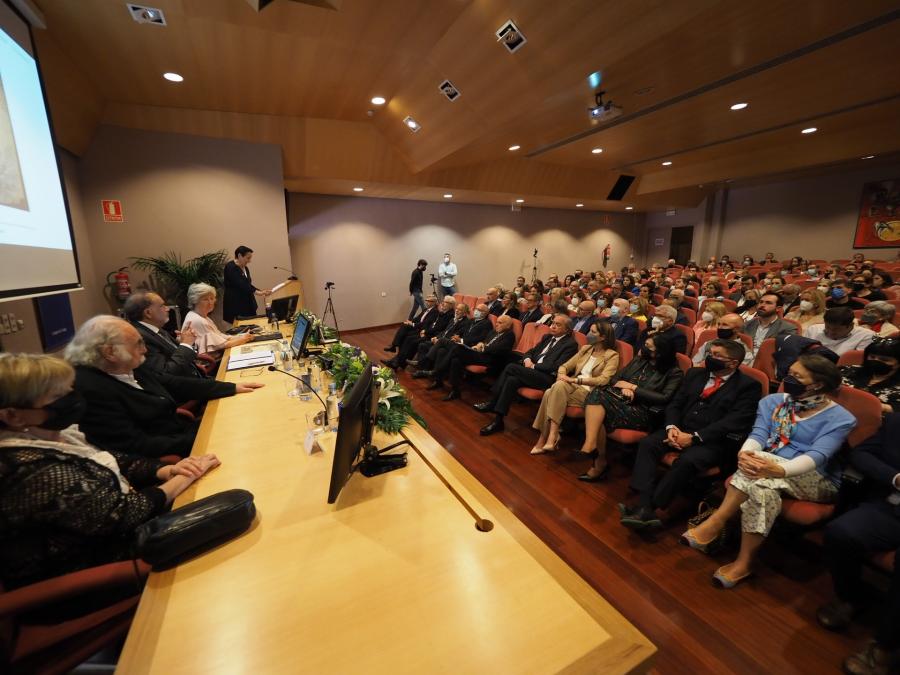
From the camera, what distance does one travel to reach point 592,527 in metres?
2.41

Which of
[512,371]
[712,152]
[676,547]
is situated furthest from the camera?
[712,152]

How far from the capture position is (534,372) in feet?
11.7

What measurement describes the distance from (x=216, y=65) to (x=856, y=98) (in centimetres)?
826

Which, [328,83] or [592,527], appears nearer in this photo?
[592,527]

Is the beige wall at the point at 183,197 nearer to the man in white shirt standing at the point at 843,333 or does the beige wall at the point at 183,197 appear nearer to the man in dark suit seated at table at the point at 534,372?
the man in dark suit seated at table at the point at 534,372

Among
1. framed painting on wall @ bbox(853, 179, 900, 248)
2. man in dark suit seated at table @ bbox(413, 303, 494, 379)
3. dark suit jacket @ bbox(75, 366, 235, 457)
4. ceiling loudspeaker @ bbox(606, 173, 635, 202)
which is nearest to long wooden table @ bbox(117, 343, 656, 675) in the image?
dark suit jacket @ bbox(75, 366, 235, 457)

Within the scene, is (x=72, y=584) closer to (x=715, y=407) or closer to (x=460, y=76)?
(x=715, y=407)

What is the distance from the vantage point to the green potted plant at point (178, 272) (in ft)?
17.4

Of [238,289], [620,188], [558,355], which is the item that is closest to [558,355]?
[558,355]

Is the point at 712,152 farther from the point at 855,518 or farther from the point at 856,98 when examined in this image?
the point at 855,518

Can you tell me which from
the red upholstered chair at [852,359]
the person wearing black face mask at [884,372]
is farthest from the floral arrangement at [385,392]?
the red upholstered chair at [852,359]

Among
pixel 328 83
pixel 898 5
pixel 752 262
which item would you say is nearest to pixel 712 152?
pixel 752 262

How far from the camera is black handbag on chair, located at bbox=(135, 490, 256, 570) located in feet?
3.45

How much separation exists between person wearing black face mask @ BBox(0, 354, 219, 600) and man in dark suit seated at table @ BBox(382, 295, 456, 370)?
443 centimetres
